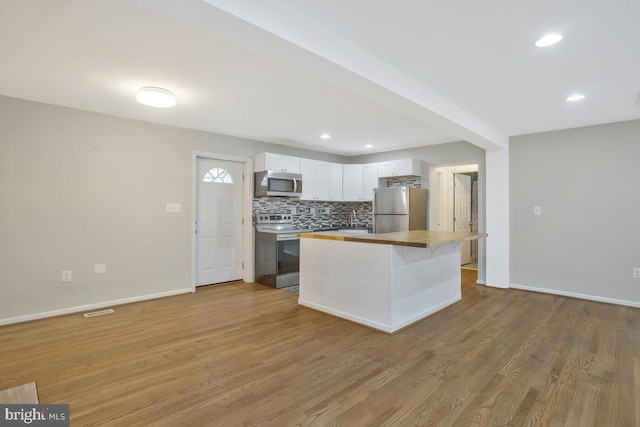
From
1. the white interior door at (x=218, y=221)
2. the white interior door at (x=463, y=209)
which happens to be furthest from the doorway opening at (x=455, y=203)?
the white interior door at (x=218, y=221)

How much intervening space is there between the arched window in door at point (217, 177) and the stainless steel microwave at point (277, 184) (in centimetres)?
46

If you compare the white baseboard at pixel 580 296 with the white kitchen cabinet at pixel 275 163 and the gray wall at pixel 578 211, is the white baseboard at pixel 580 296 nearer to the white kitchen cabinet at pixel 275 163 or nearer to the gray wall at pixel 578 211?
the gray wall at pixel 578 211

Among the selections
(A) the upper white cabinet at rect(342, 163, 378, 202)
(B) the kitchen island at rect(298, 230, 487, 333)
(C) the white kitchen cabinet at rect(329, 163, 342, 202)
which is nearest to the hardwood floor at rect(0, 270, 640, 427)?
(B) the kitchen island at rect(298, 230, 487, 333)

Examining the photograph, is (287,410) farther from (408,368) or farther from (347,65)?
(347,65)

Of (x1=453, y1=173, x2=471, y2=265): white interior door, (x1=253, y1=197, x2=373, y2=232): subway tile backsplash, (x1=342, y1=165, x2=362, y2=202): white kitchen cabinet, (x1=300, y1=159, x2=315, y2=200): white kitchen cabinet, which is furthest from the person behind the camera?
(x1=453, y1=173, x2=471, y2=265): white interior door

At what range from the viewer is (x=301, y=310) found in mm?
3785

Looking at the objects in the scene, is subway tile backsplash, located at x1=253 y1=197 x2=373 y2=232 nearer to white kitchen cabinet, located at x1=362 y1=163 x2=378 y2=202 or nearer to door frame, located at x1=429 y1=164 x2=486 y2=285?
white kitchen cabinet, located at x1=362 y1=163 x2=378 y2=202

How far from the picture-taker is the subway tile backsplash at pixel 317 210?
18.1ft

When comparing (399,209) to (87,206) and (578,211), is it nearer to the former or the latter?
(578,211)

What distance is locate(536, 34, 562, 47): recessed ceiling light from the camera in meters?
2.09

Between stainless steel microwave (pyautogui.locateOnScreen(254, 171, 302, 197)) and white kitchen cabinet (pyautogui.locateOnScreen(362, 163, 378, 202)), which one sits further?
white kitchen cabinet (pyautogui.locateOnScreen(362, 163, 378, 202))

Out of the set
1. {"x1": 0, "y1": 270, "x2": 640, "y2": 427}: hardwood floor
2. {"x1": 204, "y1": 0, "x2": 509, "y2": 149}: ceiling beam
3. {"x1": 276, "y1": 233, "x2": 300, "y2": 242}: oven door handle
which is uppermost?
{"x1": 204, "y1": 0, "x2": 509, "y2": 149}: ceiling beam

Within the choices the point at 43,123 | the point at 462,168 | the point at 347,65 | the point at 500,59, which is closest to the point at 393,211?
the point at 462,168

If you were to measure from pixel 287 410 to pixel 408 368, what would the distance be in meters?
0.99
